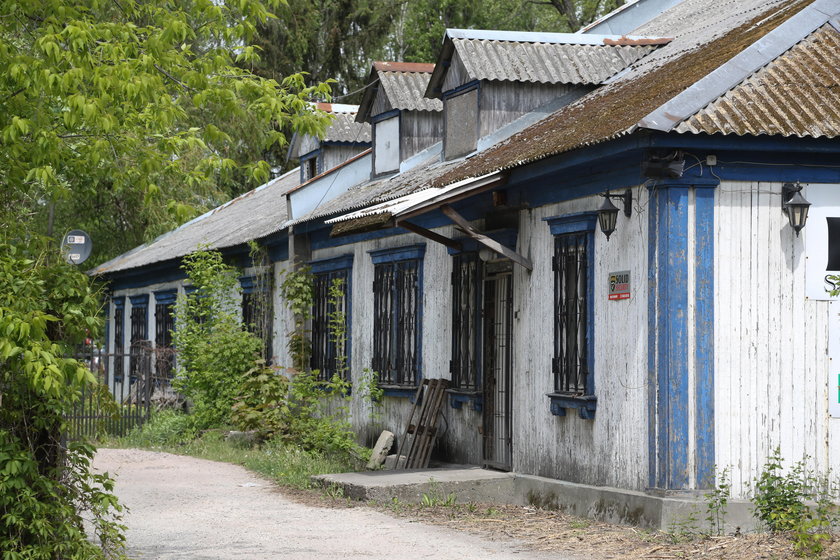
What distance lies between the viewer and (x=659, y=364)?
1032 cm

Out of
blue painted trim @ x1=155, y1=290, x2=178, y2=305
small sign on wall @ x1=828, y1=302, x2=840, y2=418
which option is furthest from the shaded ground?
blue painted trim @ x1=155, y1=290, x2=178, y2=305

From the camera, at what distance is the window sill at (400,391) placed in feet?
50.3

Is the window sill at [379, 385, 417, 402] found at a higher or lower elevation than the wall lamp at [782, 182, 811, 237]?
lower

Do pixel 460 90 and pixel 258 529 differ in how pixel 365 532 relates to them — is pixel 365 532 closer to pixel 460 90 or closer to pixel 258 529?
pixel 258 529

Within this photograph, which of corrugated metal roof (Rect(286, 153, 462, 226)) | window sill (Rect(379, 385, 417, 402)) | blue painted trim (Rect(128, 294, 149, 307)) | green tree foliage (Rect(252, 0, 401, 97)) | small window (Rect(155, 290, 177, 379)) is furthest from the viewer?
green tree foliage (Rect(252, 0, 401, 97))

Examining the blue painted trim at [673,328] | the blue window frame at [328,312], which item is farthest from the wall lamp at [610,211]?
the blue window frame at [328,312]

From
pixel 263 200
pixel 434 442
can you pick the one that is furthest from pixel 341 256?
pixel 263 200

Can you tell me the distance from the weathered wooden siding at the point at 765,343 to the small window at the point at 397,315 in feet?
18.3

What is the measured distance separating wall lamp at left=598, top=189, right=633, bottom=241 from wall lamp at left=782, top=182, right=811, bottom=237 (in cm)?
131

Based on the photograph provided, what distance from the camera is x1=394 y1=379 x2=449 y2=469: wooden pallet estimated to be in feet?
46.9

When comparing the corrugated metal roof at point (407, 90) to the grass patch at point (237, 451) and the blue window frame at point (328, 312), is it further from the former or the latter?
the grass patch at point (237, 451)

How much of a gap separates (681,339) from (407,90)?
28.2ft

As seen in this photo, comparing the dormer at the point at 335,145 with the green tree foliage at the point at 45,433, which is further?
the dormer at the point at 335,145

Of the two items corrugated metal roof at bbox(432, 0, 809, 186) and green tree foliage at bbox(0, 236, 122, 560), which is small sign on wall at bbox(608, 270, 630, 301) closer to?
corrugated metal roof at bbox(432, 0, 809, 186)
